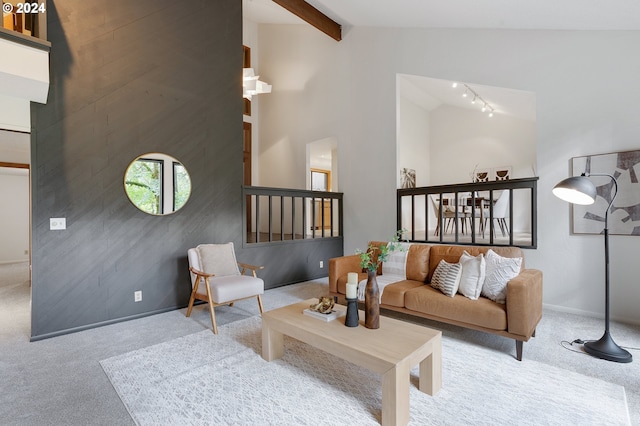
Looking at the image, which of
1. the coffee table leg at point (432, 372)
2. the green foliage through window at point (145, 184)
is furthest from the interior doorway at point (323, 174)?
the coffee table leg at point (432, 372)

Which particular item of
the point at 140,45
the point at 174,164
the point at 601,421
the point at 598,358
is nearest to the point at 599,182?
the point at 598,358

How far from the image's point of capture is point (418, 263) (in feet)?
12.3

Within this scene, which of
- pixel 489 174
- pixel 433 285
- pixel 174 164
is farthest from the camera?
pixel 489 174

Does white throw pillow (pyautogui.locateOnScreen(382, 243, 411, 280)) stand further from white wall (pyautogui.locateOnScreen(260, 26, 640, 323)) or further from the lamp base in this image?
the lamp base

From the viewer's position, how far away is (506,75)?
13.8 feet

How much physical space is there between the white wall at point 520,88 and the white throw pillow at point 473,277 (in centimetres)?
143

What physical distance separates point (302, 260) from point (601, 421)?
4.17 m

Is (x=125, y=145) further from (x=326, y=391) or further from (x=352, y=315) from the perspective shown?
(x=326, y=391)

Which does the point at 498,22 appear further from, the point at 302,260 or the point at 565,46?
the point at 302,260

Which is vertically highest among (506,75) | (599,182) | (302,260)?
(506,75)

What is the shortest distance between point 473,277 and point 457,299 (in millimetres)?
253

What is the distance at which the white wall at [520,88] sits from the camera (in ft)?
11.3

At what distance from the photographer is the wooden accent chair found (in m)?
3.36

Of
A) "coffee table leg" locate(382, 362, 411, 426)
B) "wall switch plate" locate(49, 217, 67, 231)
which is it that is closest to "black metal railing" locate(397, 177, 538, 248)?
"coffee table leg" locate(382, 362, 411, 426)
